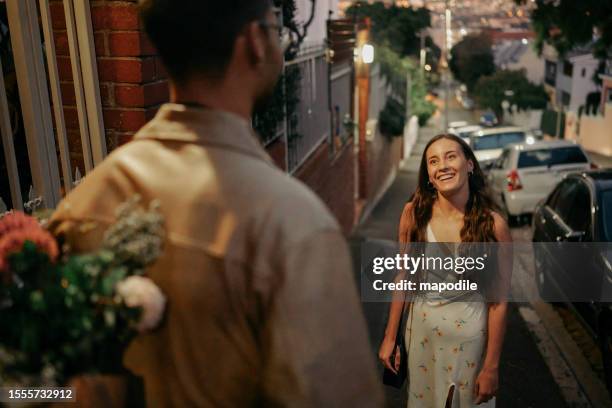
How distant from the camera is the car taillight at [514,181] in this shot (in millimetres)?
10703

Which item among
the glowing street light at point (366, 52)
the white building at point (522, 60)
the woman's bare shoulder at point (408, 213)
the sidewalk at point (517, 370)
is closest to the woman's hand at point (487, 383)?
the woman's bare shoulder at point (408, 213)

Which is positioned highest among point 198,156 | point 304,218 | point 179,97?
point 179,97

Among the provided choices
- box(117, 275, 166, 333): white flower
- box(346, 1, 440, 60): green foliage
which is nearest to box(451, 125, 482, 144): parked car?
box(346, 1, 440, 60): green foliage

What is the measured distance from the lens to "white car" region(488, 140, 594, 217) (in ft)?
34.9

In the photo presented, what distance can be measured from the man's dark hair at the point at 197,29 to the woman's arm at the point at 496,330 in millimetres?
2056

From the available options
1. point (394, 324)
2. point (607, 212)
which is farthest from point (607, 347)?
point (394, 324)

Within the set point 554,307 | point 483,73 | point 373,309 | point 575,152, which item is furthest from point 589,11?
point 483,73

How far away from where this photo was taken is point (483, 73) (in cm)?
6706

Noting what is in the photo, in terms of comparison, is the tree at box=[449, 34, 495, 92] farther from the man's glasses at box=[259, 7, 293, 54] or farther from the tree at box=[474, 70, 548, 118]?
the man's glasses at box=[259, 7, 293, 54]

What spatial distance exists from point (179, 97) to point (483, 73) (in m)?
70.5

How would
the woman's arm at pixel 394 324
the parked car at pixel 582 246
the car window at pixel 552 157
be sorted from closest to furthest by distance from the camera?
the woman's arm at pixel 394 324, the parked car at pixel 582 246, the car window at pixel 552 157

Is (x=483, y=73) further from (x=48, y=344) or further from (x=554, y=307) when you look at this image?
(x=48, y=344)

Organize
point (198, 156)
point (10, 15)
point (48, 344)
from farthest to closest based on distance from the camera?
1. point (10, 15)
2. point (198, 156)
3. point (48, 344)

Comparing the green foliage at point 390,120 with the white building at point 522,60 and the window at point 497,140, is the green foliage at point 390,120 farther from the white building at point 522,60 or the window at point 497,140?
the white building at point 522,60
